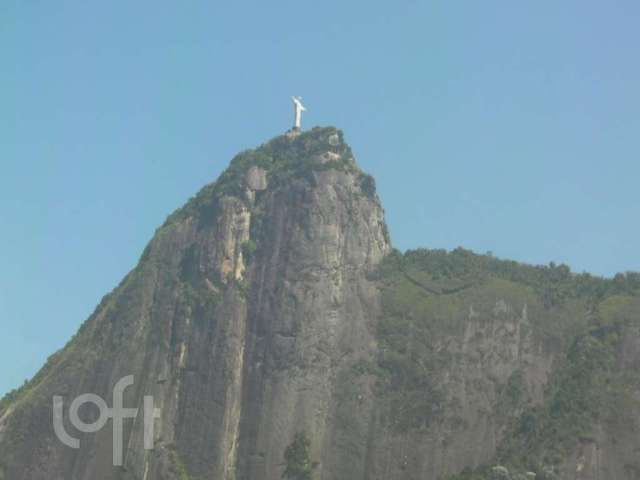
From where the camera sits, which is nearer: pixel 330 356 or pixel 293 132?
pixel 330 356

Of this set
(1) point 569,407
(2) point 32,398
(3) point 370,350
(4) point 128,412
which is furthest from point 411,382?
(2) point 32,398

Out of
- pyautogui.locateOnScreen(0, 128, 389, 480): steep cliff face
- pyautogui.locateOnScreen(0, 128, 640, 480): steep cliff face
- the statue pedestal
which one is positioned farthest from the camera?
the statue pedestal

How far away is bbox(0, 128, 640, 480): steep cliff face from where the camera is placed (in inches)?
3526

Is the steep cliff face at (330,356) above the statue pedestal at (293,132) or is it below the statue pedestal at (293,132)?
below

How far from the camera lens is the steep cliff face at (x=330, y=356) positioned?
8956cm

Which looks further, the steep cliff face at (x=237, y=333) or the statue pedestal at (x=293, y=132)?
the statue pedestal at (x=293, y=132)

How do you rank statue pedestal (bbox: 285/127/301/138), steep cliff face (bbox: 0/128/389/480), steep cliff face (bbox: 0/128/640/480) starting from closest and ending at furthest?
steep cliff face (bbox: 0/128/640/480) < steep cliff face (bbox: 0/128/389/480) < statue pedestal (bbox: 285/127/301/138)

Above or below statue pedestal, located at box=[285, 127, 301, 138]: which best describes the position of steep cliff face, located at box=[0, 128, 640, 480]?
below

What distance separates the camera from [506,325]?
95188 mm

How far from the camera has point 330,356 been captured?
95.1 metres

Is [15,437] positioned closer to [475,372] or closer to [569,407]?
[475,372]

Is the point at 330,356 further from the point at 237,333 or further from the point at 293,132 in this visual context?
the point at 293,132

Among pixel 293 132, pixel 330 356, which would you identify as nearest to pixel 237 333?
pixel 330 356

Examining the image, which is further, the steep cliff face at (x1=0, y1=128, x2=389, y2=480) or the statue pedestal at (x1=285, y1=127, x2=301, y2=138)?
the statue pedestal at (x1=285, y1=127, x2=301, y2=138)
